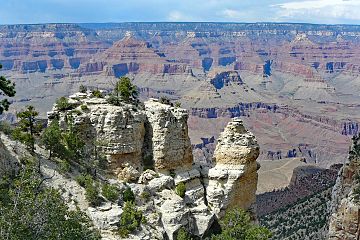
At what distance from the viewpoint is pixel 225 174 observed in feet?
145

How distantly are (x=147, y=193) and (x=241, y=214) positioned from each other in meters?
7.41

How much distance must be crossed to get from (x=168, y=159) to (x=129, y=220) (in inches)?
392

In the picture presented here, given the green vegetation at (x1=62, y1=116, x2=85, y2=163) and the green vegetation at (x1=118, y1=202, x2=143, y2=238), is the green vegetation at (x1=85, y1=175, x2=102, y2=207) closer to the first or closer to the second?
the green vegetation at (x1=118, y1=202, x2=143, y2=238)

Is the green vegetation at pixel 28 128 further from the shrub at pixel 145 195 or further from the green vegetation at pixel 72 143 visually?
the shrub at pixel 145 195

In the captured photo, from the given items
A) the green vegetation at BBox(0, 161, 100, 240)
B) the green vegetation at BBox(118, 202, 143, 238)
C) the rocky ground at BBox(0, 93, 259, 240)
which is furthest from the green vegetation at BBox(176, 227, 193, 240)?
the green vegetation at BBox(0, 161, 100, 240)

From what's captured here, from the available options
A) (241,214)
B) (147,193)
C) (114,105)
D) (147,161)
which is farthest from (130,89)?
(241,214)

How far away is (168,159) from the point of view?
43938 millimetres

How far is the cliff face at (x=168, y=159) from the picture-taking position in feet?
133

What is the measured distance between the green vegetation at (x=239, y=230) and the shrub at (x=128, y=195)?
6.62 m

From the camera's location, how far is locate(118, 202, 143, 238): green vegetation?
34.3 meters

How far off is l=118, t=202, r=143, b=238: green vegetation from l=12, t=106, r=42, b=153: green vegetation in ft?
30.6

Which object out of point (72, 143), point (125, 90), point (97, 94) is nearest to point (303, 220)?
point (125, 90)

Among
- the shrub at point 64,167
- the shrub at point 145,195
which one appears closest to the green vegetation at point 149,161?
the shrub at point 145,195

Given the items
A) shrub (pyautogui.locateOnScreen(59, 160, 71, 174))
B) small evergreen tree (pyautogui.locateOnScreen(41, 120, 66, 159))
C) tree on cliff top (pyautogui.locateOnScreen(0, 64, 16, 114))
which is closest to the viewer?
tree on cliff top (pyautogui.locateOnScreen(0, 64, 16, 114))
